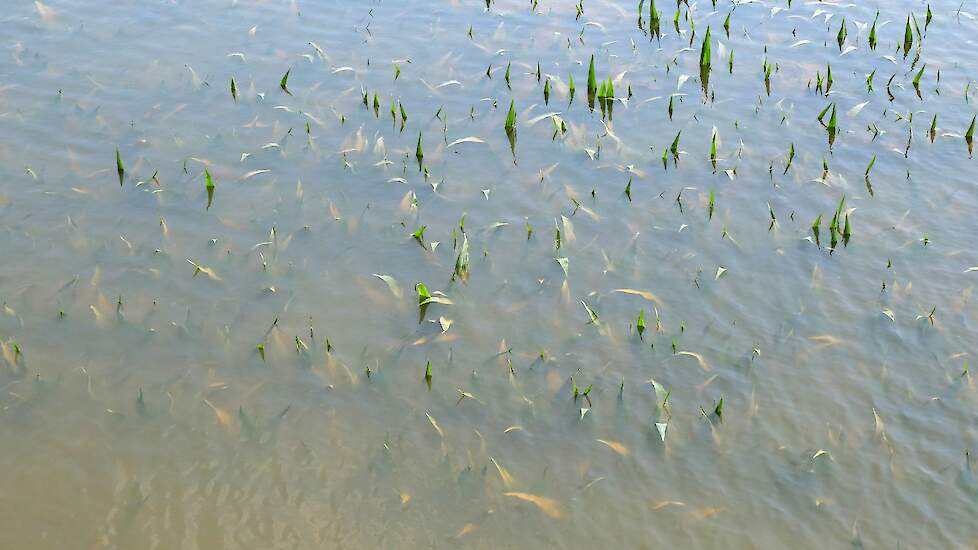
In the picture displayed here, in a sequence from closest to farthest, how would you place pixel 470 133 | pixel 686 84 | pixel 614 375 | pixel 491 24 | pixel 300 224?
pixel 614 375 < pixel 300 224 < pixel 470 133 < pixel 686 84 < pixel 491 24

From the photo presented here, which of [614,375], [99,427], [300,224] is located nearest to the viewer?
[99,427]

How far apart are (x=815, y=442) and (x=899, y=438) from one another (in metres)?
0.50

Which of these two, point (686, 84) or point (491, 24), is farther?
point (491, 24)

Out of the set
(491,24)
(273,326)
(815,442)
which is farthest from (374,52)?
(815,442)

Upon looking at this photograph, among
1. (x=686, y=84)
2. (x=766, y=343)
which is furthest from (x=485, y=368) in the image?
(x=686, y=84)

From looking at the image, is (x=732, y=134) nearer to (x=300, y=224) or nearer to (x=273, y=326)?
(x=300, y=224)

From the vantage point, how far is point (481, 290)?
6500 mm

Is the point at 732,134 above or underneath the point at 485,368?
above

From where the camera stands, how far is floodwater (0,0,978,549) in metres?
4.96

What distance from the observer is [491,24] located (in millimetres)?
10477

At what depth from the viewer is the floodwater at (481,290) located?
4.96 meters

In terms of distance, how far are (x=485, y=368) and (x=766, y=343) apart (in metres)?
1.86

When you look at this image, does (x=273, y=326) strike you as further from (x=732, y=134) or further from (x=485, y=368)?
(x=732, y=134)

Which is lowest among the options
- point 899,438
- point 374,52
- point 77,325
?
point 899,438
